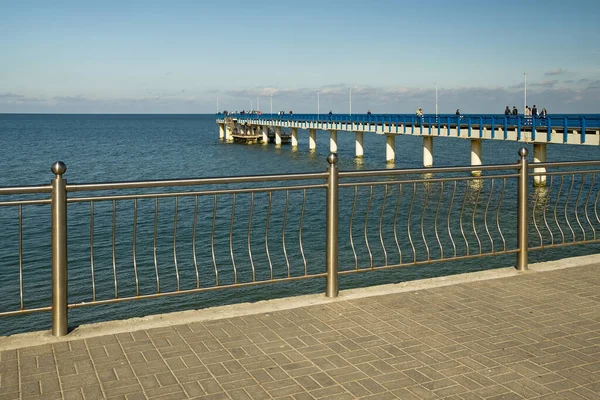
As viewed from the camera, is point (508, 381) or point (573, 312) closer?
point (508, 381)

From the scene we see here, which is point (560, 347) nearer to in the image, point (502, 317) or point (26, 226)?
point (502, 317)

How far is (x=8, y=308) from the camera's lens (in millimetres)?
14484

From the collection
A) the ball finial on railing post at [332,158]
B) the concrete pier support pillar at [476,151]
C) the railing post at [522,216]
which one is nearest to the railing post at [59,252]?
the ball finial on railing post at [332,158]

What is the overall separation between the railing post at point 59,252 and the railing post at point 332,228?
8.29 ft

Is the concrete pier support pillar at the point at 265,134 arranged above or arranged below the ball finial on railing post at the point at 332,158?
above

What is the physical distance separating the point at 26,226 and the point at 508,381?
862 inches

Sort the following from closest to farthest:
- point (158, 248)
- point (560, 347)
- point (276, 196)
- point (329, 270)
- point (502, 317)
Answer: point (560, 347) → point (502, 317) → point (329, 270) → point (158, 248) → point (276, 196)

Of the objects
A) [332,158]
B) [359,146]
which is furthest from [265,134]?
[332,158]

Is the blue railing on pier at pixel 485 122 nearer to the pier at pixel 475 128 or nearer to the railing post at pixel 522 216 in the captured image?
the pier at pixel 475 128

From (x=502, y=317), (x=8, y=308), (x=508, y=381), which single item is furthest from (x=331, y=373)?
(x=8, y=308)

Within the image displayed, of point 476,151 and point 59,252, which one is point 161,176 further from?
point 59,252

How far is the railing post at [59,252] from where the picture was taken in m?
5.64

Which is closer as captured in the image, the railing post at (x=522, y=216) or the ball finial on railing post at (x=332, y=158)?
the ball finial on railing post at (x=332, y=158)

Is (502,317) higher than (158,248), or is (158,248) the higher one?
(502,317)
